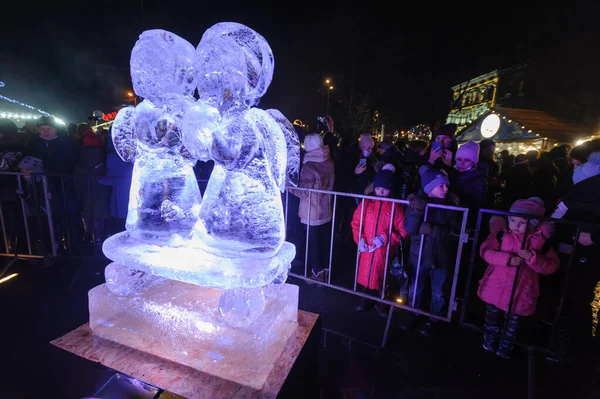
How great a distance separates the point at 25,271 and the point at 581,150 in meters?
8.09

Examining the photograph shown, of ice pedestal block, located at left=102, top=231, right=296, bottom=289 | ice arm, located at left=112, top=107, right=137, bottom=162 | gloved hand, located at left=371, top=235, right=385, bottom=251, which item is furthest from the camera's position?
gloved hand, located at left=371, top=235, right=385, bottom=251

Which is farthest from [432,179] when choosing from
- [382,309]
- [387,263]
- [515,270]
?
[382,309]

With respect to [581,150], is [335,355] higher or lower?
lower

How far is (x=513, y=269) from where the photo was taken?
280cm

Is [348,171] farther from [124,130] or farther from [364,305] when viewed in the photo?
[124,130]

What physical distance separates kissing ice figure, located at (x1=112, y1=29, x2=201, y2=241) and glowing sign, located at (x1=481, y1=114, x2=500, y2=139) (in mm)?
15273

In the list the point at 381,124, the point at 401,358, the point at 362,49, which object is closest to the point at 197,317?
the point at 401,358

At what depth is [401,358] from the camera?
284cm

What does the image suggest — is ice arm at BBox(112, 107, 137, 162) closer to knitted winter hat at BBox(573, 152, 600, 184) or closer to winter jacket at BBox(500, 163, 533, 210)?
knitted winter hat at BBox(573, 152, 600, 184)

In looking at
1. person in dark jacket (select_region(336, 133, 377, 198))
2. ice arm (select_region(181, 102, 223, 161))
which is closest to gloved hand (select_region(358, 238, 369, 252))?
person in dark jacket (select_region(336, 133, 377, 198))

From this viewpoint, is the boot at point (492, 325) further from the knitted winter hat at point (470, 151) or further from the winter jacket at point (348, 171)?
the winter jacket at point (348, 171)

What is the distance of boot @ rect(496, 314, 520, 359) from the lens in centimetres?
287

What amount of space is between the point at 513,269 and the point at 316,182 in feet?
8.09

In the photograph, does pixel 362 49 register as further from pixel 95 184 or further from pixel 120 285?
pixel 120 285
